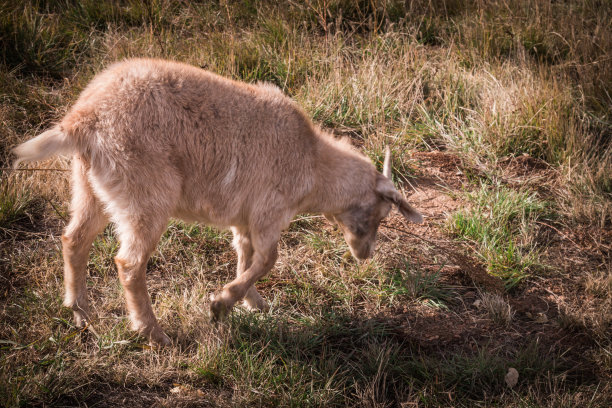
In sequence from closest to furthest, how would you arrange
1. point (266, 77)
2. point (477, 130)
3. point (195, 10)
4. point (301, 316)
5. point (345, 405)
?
point (345, 405), point (301, 316), point (477, 130), point (266, 77), point (195, 10)

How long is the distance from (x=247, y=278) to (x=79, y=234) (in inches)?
46.3

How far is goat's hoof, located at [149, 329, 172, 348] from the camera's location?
13.2ft

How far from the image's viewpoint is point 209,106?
3.83 meters

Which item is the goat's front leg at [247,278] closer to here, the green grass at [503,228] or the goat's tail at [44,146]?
the goat's tail at [44,146]

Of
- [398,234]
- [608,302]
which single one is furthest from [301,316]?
[608,302]

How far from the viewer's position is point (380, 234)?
5.47m

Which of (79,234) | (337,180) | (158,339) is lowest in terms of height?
(158,339)

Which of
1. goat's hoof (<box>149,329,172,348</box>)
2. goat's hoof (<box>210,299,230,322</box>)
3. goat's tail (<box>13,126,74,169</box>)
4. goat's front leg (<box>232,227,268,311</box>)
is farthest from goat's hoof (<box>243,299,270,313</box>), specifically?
goat's tail (<box>13,126,74,169</box>)

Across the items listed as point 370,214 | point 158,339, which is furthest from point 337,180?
point 158,339

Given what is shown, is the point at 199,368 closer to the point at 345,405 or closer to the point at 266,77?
the point at 345,405

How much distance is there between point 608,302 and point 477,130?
89.7 inches

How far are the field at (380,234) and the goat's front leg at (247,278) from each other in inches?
6.3

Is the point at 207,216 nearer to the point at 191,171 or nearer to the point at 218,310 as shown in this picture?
the point at 191,171

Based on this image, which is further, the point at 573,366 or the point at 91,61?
the point at 91,61
